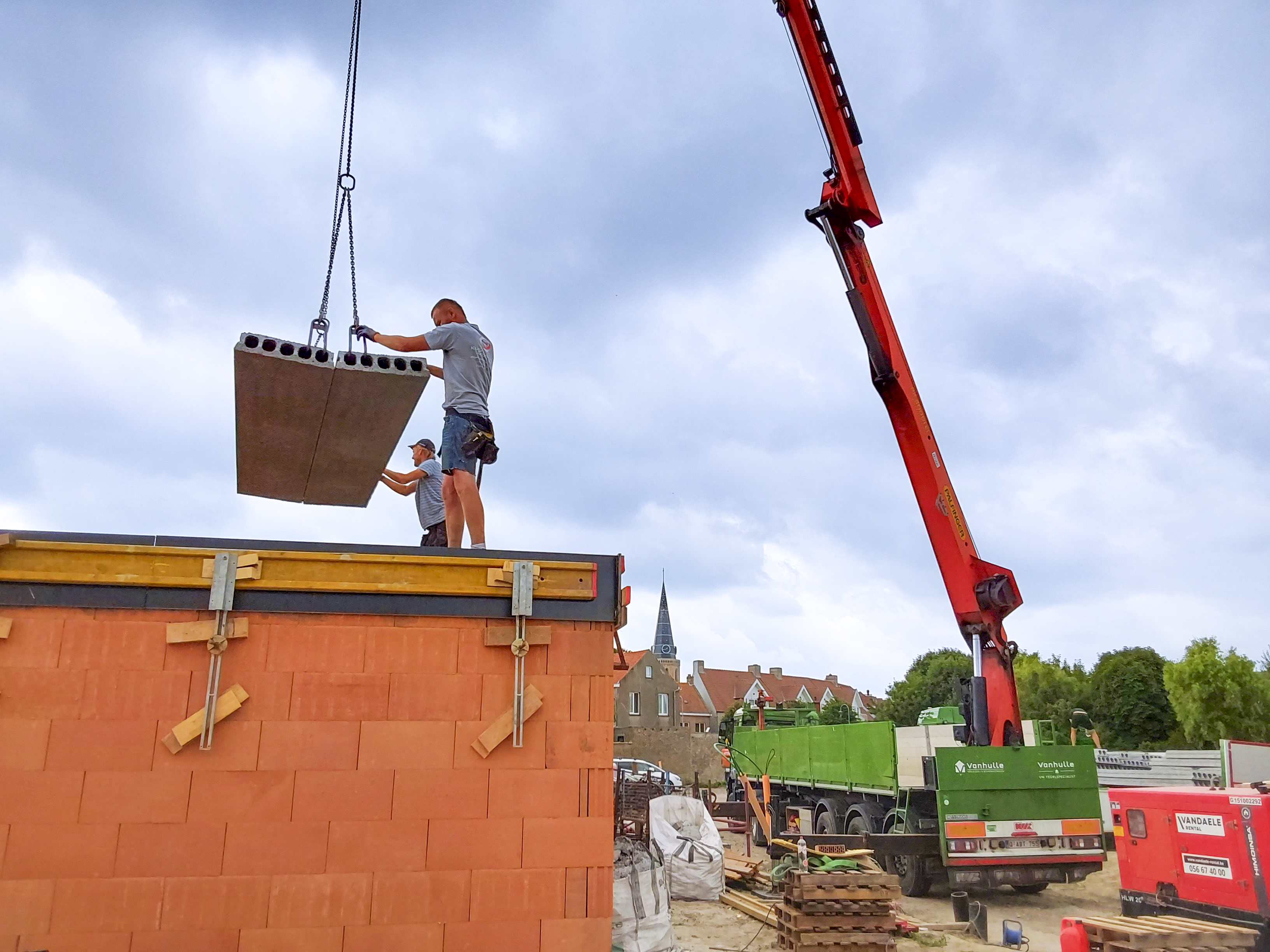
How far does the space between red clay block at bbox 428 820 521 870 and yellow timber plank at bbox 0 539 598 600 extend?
3.22ft

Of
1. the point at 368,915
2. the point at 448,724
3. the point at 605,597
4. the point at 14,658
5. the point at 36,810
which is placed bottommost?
the point at 368,915

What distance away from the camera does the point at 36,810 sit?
11.6 feet

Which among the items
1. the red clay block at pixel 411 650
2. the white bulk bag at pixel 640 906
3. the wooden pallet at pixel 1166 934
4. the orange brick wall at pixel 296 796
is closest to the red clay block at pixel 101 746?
the orange brick wall at pixel 296 796

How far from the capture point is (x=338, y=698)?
12.5ft

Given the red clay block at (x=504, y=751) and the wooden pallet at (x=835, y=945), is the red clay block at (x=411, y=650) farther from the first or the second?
the wooden pallet at (x=835, y=945)

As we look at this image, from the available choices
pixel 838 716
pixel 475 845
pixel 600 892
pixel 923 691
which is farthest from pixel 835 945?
Result: pixel 923 691

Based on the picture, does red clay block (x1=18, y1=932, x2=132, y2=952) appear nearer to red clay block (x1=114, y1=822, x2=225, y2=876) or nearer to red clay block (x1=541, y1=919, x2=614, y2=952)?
red clay block (x1=114, y1=822, x2=225, y2=876)

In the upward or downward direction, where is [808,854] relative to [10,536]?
downward

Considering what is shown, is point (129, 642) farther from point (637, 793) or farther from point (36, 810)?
point (637, 793)

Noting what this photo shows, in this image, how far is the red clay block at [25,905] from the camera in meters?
3.44

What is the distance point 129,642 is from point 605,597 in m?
2.03

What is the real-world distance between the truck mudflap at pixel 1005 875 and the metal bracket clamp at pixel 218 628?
28.8ft

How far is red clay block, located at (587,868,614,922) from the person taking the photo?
3807 mm

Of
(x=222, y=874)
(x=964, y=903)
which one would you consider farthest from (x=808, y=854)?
(x=222, y=874)
